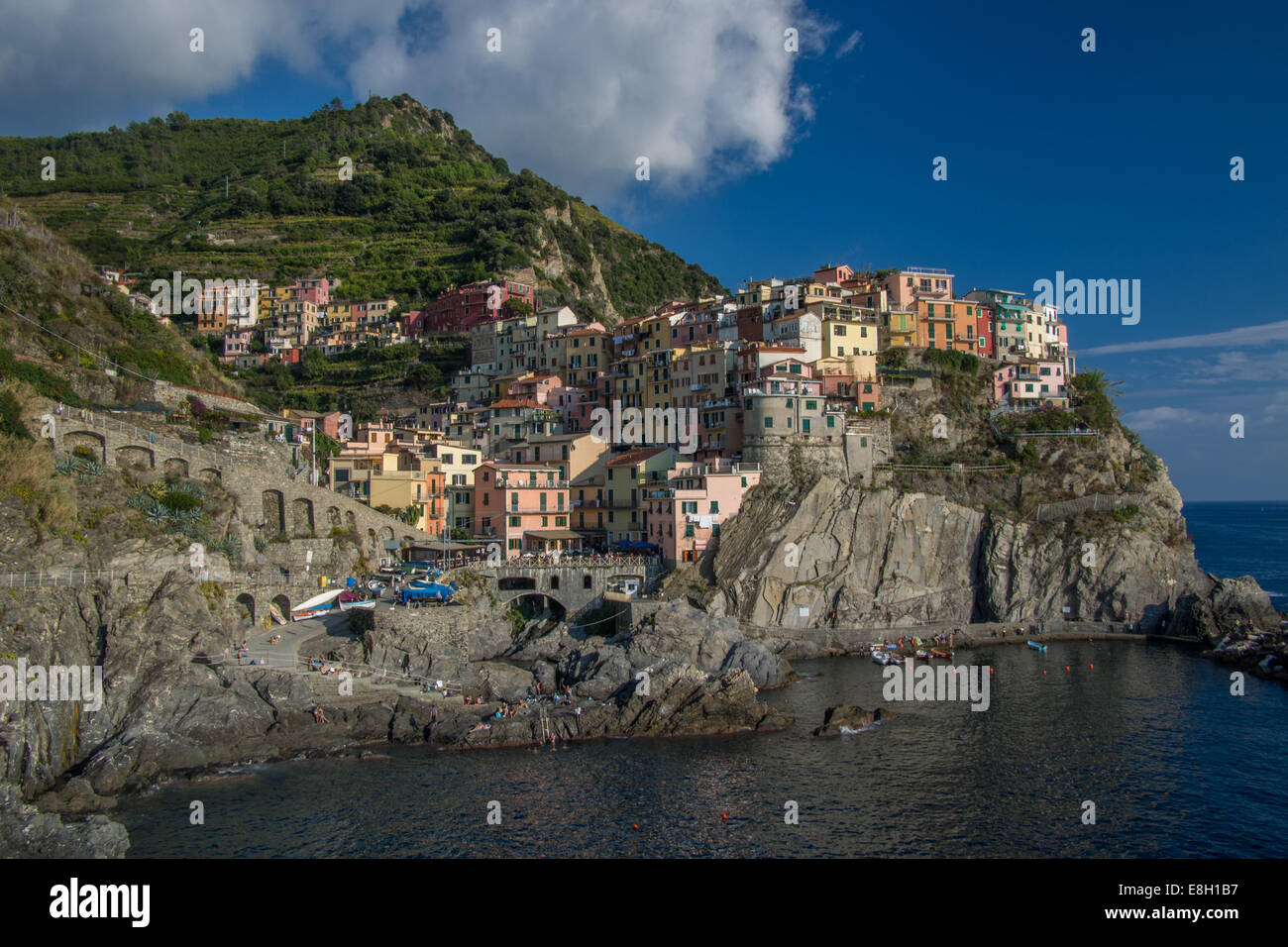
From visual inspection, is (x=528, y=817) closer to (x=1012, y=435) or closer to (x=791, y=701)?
(x=791, y=701)

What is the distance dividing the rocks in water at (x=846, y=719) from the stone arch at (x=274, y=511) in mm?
29672

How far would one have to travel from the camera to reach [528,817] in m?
27.8

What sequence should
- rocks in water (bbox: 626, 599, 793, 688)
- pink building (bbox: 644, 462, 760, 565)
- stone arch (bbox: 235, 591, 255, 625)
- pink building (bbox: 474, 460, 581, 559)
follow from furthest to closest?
1. pink building (bbox: 474, 460, 581, 559)
2. pink building (bbox: 644, 462, 760, 565)
3. rocks in water (bbox: 626, 599, 793, 688)
4. stone arch (bbox: 235, 591, 255, 625)

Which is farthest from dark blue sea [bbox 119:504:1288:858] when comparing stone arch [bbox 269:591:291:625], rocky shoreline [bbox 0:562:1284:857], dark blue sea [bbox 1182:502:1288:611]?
dark blue sea [bbox 1182:502:1288:611]

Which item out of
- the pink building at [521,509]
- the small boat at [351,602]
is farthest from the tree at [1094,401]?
the small boat at [351,602]

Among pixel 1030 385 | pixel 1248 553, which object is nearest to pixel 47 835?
pixel 1030 385

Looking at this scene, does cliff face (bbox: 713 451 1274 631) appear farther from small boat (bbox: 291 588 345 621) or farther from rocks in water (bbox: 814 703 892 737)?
small boat (bbox: 291 588 345 621)

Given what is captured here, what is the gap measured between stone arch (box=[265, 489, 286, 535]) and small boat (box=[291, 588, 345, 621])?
554 cm

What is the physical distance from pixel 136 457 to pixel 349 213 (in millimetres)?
95848

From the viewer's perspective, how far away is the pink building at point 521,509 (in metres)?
57.9

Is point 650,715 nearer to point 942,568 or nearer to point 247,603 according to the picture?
point 247,603

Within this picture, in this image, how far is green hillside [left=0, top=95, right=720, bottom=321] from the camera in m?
112
